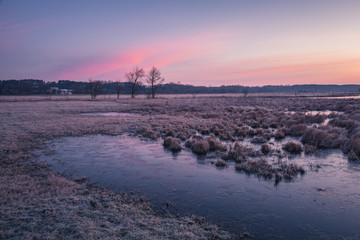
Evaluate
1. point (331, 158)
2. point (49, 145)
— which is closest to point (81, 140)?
point (49, 145)

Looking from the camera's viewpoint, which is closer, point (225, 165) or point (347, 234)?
point (347, 234)

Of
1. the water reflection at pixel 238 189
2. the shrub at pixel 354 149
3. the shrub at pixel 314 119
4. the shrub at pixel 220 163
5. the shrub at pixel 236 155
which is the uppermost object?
the shrub at pixel 314 119

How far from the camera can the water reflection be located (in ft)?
21.7

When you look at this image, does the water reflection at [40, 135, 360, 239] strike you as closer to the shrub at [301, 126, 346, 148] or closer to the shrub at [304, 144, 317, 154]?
the shrub at [304, 144, 317, 154]

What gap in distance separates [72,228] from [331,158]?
13.2m

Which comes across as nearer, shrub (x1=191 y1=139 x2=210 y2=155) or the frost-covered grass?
the frost-covered grass

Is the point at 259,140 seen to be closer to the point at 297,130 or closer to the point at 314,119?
the point at 297,130

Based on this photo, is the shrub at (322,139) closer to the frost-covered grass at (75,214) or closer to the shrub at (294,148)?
the shrub at (294,148)

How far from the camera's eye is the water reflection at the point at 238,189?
6629 millimetres

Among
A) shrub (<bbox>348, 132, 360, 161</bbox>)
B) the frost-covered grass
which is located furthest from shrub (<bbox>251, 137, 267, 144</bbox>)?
the frost-covered grass

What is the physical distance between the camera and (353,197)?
8281 mm

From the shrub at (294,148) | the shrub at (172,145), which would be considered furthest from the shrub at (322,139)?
the shrub at (172,145)

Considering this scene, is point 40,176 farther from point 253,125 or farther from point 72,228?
point 253,125

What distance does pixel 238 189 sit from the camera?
9.06m
